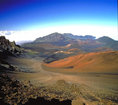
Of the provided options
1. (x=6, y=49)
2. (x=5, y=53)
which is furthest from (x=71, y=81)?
(x=6, y=49)

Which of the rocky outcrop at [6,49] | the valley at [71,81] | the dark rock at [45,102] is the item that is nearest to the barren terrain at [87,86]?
the valley at [71,81]

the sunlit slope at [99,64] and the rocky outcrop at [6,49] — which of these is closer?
the sunlit slope at [99,64]

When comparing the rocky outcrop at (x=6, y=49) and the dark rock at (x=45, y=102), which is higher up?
the rocky outcrop at (x=6, y=49)

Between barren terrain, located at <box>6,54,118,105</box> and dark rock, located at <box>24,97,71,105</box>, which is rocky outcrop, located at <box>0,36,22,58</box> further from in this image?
dark rock, located at <box>24,97,71,105</box>

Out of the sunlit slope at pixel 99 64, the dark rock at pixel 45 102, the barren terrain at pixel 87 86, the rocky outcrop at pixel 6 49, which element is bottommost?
the barren terrain at pixel 87 86

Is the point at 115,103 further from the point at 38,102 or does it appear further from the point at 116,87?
the point at 38,102

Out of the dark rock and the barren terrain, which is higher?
the dark rock

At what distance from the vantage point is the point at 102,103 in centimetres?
988

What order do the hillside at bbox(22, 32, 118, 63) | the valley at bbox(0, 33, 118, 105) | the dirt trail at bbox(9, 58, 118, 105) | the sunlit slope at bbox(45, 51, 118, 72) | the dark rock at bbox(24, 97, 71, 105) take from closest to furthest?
the dark rock at bbox(24, 97, 71, 105)
the valley at bbox(0, 33, 118, 105)
the dirt trail at bbox(9, 58, 118, 105)
the sunlit slope at bbox(45, 51, 118, 72)
the hillside at bbox(22, 32, 118, 63)

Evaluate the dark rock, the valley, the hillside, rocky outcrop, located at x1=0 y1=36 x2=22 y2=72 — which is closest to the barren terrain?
the valley

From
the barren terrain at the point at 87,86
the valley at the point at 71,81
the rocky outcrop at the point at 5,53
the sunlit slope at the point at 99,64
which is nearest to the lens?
the valley at the point at 71,81

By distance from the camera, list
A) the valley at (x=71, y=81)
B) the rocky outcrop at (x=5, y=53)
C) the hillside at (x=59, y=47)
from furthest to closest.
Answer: the hillside at (x=59, y=47), the rocky outcrop at (x=5, y=53), the valley at (x=71, y=81)

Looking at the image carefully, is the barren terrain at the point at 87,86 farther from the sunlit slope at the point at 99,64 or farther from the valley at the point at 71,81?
the sunlit slope at the point at 99,64

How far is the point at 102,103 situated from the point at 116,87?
6184 millimetres
